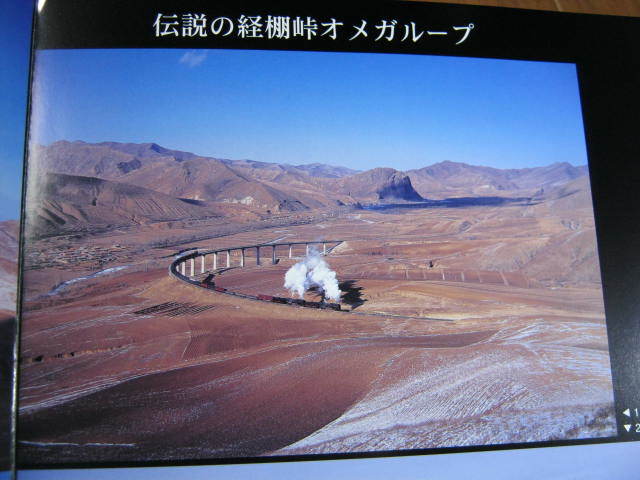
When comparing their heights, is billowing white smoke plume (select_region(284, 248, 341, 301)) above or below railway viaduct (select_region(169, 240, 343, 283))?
below

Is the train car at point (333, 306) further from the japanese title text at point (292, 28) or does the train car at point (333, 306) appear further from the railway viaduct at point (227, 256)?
the japanese title text at point (292, 28)

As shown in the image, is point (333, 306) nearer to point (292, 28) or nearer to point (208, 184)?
point (208, 184)

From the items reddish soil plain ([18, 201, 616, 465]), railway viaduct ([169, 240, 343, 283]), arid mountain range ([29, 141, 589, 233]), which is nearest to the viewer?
reddish soil plain ([18, 201, 616, 465])

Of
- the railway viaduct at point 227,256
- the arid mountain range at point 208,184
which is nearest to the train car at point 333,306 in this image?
the railway viaduct at point 227,256

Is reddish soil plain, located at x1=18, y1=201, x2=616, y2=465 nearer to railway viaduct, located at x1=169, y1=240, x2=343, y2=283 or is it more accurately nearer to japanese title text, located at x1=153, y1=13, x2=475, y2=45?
railway viaduct, located at x1=169, y1=240, x2=343, y2=283

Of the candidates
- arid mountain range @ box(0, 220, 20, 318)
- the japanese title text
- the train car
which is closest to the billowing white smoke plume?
the train car

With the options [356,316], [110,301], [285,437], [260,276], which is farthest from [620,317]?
[110,301]

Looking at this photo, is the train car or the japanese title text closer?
the japanese title text
